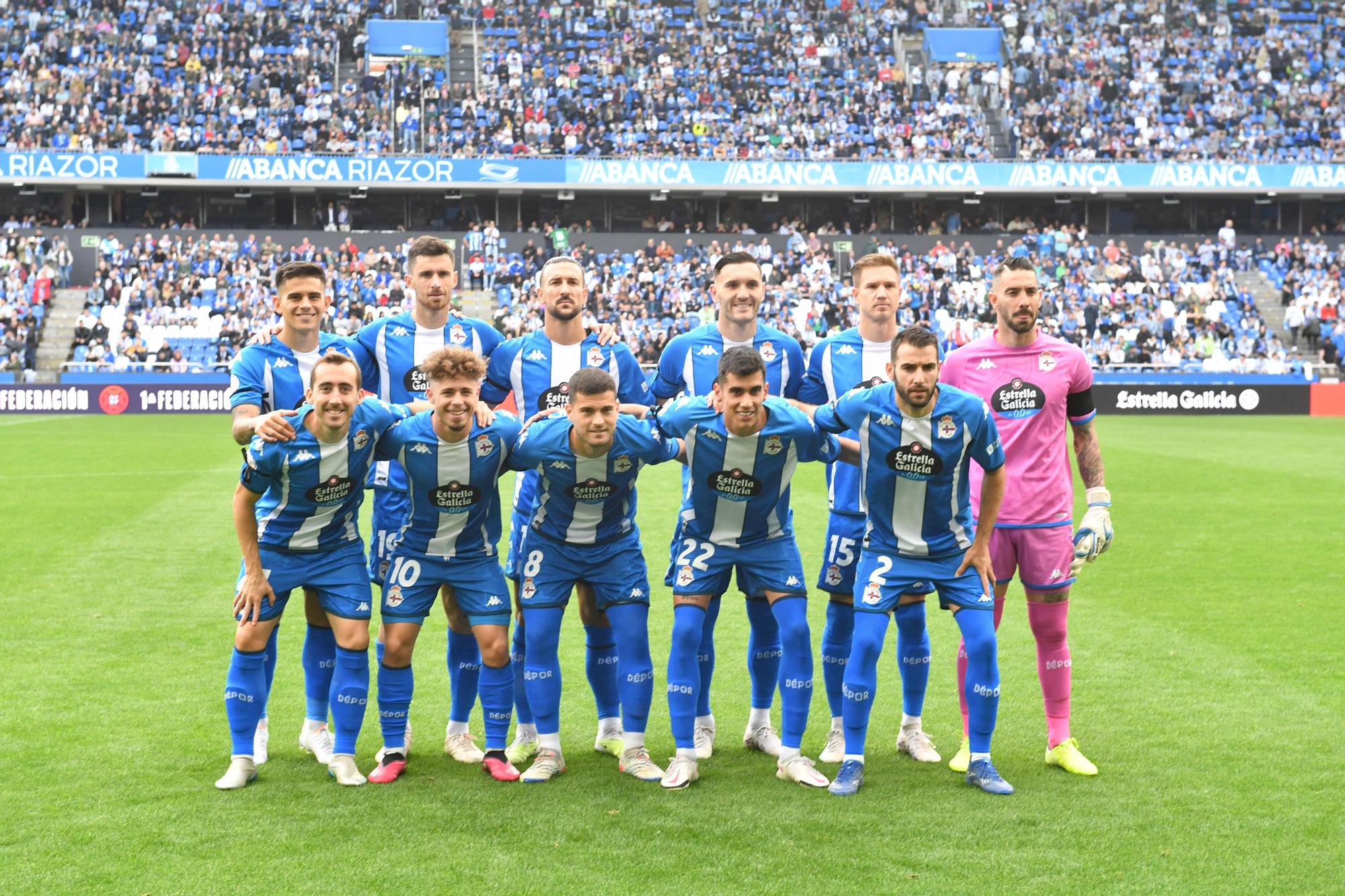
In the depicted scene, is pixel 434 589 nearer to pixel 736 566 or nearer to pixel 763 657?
pixel 736 566

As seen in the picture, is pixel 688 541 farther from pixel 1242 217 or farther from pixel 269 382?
pixel 1242 217

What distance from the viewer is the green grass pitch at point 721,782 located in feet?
14.5

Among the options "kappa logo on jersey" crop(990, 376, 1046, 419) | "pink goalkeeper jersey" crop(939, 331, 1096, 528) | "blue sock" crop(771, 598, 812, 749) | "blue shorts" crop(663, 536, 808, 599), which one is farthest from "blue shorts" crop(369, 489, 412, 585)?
"kappa logo on jersey" crop(990, 376, 1046, 419)

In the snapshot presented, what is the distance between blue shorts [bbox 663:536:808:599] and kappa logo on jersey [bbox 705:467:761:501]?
9.2 inches

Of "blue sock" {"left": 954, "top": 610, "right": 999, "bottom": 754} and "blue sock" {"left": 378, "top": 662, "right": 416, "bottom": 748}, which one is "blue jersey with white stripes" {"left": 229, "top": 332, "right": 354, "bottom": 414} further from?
"blue sock" {"left": 954, "top": 610, "right": 999, "bottom": 754}

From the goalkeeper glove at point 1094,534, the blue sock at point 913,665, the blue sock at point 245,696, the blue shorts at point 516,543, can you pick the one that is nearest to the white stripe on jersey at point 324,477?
the blue sock at point 245,696

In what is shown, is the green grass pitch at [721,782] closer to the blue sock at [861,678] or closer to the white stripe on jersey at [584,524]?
the blue sock at [861,678]

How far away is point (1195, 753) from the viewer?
18.9ft

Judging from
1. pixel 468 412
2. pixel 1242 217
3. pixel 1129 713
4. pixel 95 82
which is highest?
pixel 95 82

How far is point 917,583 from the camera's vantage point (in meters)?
5.50

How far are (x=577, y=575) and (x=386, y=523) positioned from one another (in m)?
1.04

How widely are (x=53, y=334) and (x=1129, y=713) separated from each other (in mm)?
32672

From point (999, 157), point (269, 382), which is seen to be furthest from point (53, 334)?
point (269, 382)

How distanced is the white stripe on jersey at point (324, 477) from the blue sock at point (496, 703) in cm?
93
